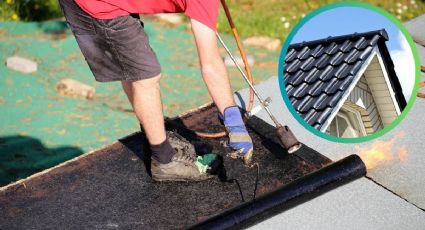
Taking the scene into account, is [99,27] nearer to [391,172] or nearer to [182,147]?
[182,147]

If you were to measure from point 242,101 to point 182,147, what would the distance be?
84 cm

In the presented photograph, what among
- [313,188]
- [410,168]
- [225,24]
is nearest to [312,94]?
[313,188]

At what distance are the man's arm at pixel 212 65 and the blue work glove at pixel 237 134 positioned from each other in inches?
1.9

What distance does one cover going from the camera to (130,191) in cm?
354

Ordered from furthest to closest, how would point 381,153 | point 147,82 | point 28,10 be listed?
point 28,10, point 381,153, point 147,82

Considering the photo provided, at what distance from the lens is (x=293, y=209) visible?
3.23 meters

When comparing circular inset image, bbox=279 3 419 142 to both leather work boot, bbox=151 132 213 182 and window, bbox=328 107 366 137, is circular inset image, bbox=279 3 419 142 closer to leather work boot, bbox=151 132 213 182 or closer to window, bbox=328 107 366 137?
window, bbox=328 107 366 137

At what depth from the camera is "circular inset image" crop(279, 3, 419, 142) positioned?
116 inches

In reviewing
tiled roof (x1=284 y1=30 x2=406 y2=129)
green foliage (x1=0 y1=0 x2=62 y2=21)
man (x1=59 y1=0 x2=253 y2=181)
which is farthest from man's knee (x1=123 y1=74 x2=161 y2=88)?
green foliage (x1=0 y1=0 x2=62 y2=21)

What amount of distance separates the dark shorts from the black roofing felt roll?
0.86 metres

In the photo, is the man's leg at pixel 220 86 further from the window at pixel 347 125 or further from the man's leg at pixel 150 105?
the window at pixel 347 125

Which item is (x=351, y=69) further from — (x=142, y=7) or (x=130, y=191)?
(x=130, y=191)

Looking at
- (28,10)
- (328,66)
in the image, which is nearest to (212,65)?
(328,66)

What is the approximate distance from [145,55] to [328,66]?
98cm
